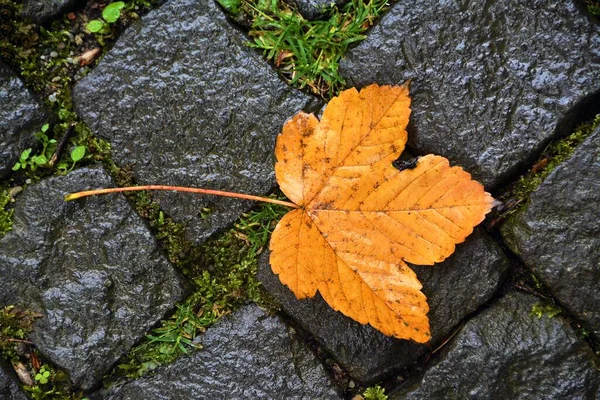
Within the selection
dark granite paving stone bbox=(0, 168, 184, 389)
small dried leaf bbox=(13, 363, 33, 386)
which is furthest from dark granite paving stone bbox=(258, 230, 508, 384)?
small dried leaf bbox=(13, 363, 33, 386)

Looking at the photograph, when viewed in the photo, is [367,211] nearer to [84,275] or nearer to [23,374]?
[84,275]

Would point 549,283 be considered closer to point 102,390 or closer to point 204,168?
point 204,168

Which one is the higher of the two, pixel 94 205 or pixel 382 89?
pixel 382 89

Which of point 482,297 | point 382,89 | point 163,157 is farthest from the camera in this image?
point 163,157

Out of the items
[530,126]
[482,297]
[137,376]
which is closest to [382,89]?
[530,126]

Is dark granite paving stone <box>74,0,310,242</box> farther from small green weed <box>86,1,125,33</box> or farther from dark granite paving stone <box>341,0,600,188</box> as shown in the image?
dark granite paving stone <box>341,0,600,188</box>

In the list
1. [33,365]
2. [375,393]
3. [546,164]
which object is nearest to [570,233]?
[546,164]

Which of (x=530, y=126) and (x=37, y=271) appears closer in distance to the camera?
(x=530, y=126)
